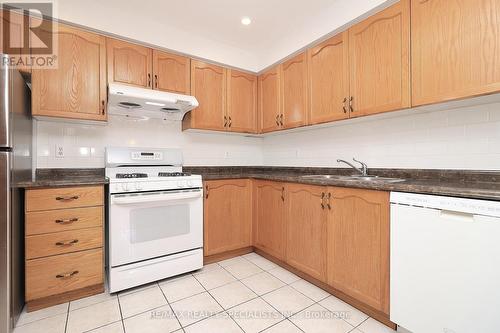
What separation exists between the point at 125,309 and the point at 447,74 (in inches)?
103

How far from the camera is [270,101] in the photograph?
9.27ft

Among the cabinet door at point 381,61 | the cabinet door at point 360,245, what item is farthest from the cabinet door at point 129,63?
the cabinet door at point 360,245

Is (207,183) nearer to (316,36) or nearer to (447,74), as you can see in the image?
(316,36)

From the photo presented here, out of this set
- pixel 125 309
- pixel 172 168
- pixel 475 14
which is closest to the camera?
pixel 475 14

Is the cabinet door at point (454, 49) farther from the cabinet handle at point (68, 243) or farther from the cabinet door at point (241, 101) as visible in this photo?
the cabinet handle at point (68, 243)

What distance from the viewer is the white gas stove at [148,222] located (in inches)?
71.9

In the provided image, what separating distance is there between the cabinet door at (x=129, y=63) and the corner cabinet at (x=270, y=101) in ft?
4.32

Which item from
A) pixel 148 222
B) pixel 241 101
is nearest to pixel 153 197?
pixel 148 222

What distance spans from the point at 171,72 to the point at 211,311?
2201 millimetres

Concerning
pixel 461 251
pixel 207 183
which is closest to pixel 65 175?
→ pixel 207 183

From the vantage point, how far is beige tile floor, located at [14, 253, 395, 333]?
4.76 ft

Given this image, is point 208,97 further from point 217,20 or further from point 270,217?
point 270,217

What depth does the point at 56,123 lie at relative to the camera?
2.11 m

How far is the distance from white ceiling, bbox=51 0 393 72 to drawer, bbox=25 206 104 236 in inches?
61.5
